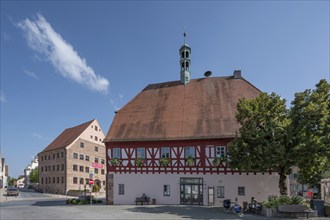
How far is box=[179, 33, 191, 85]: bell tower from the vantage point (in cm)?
3419

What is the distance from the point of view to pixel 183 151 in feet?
93.5

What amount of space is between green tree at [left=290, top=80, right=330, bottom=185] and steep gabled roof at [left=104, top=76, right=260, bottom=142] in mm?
6384

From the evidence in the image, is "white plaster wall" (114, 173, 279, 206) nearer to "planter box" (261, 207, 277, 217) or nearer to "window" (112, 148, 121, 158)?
"window" (112, 148, 121, 158)

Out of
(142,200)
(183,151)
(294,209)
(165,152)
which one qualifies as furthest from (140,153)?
(294,209)


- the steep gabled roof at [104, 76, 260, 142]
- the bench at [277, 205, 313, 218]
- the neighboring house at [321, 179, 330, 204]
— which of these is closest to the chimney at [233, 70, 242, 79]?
the steep gabled roof at [104, 76, 260, 142]

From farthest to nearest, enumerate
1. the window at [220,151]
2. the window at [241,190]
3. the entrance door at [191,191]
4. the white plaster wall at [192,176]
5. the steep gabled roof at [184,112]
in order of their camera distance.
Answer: the steep gabled roof at [184,112], the entrance door at [191,191], the window at [220,151], the window at [241,190], the white plaster wall at [192,176]

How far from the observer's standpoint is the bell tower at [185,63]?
112 feet

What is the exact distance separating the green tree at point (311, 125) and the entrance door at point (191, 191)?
918cm

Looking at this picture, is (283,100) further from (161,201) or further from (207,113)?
(161,201)

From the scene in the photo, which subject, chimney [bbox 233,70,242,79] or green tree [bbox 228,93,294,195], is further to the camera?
chimney [bbox 233,70,242,79]

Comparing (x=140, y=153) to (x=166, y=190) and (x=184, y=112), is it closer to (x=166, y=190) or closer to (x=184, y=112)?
(x=166, y=190)

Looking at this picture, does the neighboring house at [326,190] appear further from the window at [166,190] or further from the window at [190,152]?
the window at [166,190]

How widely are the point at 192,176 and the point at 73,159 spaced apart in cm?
3121

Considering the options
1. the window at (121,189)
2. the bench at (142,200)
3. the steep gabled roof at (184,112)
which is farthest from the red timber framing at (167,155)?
the bench at (142,200)
